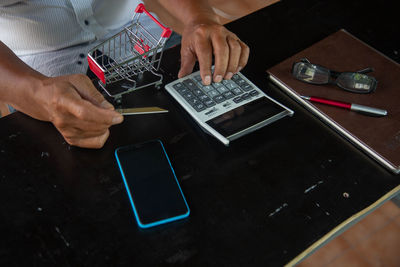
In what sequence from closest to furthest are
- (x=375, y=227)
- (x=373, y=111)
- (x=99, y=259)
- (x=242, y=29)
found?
1. (x=99, y=259)
2. (x=373, y=111)
3. (x=242, y=29)
4. (x=375, y=227)

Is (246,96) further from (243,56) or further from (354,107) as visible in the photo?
(354,107)

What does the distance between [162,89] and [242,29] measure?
1.13 ft

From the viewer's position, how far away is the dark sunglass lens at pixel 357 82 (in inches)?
33.6

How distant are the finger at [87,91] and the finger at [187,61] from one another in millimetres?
248

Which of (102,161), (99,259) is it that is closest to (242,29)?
(102,161)

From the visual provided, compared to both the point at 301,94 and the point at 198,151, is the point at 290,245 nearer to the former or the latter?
the point at 198,151

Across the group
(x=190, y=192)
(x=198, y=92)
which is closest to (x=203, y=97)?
(x=198, y=92)

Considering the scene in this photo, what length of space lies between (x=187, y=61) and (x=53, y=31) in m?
0.43

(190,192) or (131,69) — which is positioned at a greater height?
(131,69)

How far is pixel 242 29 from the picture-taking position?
3.45 feet

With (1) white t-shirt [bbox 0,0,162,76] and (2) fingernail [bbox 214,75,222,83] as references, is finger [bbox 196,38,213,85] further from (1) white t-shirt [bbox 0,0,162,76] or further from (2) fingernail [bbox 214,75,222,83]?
(1) white t-shirt [bbox 0,0,162,76]

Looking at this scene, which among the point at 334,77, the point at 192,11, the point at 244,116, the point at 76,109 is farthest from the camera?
the point at 192,11

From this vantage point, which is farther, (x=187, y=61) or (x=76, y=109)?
(x=187, y=61)

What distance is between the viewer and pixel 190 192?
67 cm
